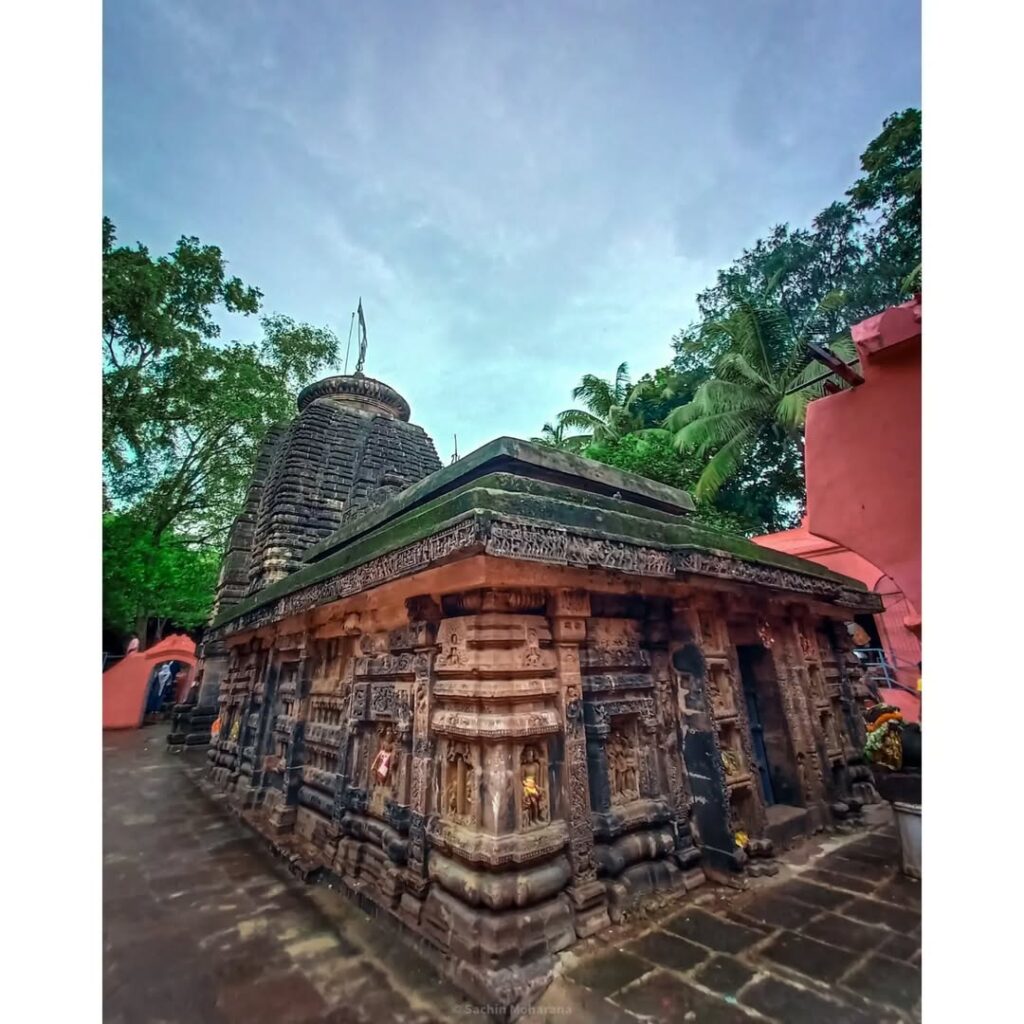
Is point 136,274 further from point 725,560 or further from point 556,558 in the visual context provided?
point 725,560

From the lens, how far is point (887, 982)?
2.82m

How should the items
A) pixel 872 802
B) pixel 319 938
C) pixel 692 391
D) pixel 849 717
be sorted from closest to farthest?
pixel 319 938 → pixel 872 802 → pixel 849 717 → pixel 692 391

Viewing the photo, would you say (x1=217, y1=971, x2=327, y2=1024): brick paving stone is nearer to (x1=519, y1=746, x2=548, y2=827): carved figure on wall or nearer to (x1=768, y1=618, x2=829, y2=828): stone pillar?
(x1=519, y1=746, x2=548, y2=827): carved figure on wall

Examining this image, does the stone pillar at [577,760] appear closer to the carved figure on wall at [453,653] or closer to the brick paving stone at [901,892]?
the carved figure on wall at [453,653]

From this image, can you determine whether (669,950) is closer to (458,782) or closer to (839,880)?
(458,782)

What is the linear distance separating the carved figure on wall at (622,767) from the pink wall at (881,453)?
2.32m

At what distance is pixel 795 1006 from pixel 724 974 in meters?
0.37

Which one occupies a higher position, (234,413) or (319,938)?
(234,413)

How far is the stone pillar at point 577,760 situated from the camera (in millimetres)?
3432

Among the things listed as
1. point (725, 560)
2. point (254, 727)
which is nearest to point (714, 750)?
point (725, 560)

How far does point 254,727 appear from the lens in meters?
7.79

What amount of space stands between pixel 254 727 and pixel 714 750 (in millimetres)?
6669

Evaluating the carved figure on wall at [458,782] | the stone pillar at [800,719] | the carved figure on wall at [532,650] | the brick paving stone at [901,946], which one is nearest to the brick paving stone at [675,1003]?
the brick paving stone at [901,946]

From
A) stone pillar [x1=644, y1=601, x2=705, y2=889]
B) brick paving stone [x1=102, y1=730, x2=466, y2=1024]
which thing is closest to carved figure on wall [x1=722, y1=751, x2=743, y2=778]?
stone pillar [x1=644, y1=601, x2=705, y2=889]
